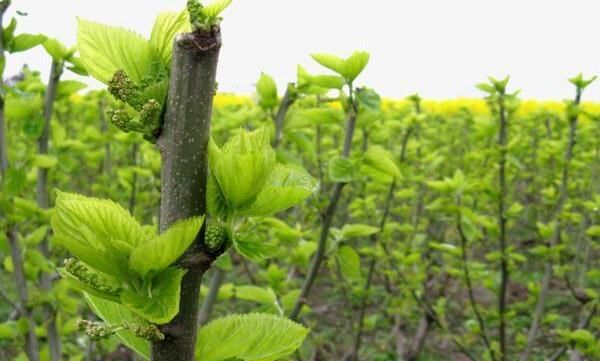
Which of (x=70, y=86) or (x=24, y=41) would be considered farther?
(x=70, y=86)

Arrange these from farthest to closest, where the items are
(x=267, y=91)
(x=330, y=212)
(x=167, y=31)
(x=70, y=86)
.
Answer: (x=70, y=86), (x=267, y=91), (x=330, y=212), (x=167, y=31)

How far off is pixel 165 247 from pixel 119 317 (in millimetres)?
226

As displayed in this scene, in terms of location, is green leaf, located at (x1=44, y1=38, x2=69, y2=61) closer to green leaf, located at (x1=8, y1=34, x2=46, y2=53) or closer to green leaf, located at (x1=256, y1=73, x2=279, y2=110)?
green leaf, located at (x1=8, y1=34, x2=46, y2=53)

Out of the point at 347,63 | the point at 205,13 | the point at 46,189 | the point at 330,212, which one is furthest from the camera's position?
the point at 46,189

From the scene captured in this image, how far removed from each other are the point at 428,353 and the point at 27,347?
11.3 ft

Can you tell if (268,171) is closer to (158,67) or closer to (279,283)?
(158,67)

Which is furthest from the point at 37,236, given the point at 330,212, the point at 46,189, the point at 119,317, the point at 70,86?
the point at 119,317

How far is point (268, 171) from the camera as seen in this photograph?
79cm

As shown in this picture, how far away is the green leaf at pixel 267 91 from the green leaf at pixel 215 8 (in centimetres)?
141

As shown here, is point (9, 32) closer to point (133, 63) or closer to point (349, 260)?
point (349, 260)

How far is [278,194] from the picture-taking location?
815 millimetres

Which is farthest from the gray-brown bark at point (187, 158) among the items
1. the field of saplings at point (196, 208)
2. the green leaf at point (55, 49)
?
the green leaf at point (55, 49)

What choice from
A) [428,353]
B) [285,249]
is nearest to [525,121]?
[428,353]

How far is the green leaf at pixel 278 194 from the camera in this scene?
812mm
